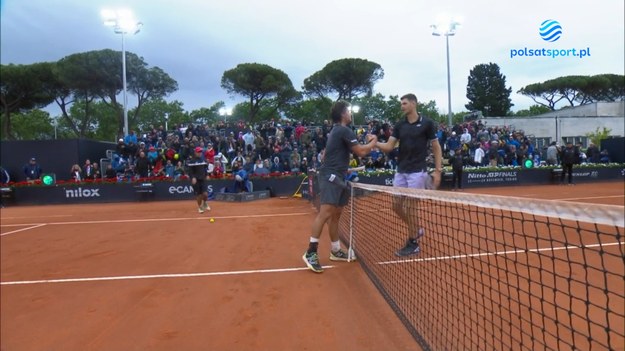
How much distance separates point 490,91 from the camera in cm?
6078

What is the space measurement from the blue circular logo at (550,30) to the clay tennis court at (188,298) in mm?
18458

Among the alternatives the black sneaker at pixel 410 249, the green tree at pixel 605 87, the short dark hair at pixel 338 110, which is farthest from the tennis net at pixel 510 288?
the green tree at pixel 605 87

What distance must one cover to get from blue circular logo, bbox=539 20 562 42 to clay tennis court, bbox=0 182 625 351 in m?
18.5

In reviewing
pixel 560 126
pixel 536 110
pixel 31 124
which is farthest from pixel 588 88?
pixel 31 124

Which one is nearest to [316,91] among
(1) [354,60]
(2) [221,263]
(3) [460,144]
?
(1) [354,60]

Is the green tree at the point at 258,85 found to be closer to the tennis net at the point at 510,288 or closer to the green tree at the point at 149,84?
the green tree at the point at 149,84

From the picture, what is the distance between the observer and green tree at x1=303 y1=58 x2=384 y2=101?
51531mm

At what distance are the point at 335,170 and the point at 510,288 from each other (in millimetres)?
2124

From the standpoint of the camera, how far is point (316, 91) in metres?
54.6

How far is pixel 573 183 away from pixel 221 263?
1788 cm

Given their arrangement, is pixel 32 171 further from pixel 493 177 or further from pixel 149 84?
pixel 149 84

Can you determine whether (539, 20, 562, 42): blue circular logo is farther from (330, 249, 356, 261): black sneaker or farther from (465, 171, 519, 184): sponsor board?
(330, 249, 356, 261): black sneaker

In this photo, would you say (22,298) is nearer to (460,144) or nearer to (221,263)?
(221,263)

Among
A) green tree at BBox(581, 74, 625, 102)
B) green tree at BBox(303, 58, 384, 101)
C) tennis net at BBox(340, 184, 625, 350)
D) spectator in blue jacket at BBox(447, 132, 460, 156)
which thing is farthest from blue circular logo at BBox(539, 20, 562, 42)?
green tree at BBox(581, 74, 625, 102)
